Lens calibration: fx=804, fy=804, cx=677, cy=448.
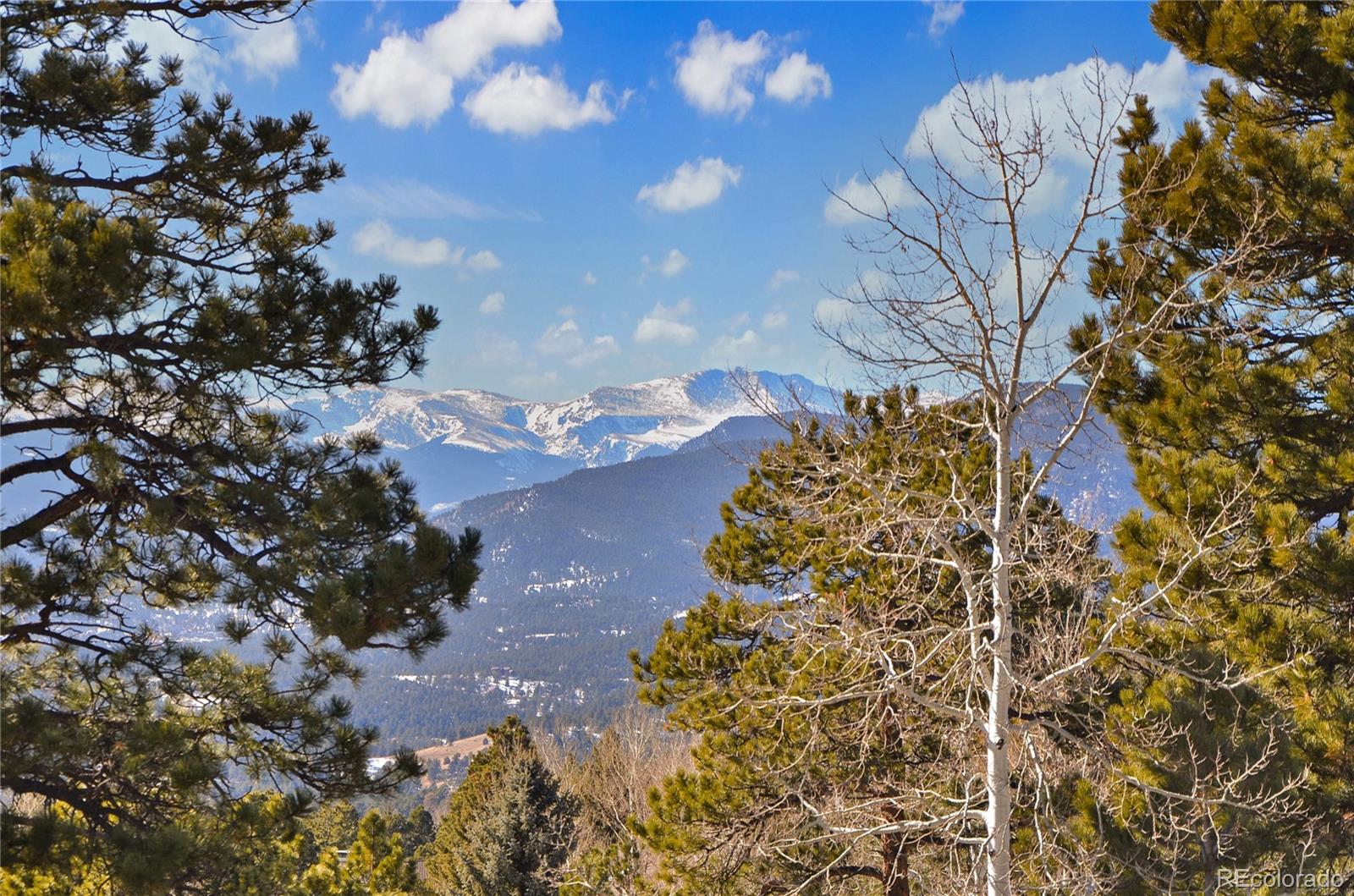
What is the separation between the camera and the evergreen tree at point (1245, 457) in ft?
17.6

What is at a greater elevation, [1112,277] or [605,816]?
[1112,277]

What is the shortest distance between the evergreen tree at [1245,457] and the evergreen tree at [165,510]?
499cm

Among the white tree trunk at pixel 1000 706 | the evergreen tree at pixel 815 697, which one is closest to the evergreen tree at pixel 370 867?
the evergreen tree at pixel 815 697

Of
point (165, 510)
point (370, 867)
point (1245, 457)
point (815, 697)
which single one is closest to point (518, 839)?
point (370, 867)

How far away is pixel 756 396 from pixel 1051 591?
3802 millimetres

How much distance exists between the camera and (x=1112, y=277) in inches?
287

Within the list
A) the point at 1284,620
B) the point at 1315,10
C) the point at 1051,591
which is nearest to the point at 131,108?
the point at 1051,591

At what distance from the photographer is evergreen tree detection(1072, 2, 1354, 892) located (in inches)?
211

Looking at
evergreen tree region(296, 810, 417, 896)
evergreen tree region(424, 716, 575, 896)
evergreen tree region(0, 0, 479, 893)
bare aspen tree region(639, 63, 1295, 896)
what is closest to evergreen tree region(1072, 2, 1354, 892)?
bare aspen tree region(639, 63, 1295, 896)

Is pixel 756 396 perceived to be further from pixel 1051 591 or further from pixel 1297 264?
pixel 1297 264

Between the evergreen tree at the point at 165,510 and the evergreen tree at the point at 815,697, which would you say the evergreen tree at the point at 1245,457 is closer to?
the evergreen tree at the point at 815,697

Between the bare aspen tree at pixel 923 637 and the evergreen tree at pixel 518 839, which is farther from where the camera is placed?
the evergreen tree at pixel 518 839

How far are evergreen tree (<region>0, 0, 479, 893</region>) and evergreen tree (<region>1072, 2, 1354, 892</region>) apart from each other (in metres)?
4.99

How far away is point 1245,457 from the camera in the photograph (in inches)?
269
